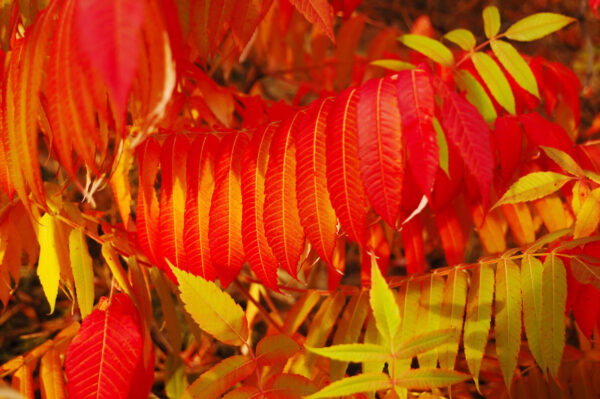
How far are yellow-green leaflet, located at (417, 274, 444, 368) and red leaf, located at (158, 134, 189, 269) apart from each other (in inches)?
18.4

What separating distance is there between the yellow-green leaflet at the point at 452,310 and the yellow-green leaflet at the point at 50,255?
739 millimetres

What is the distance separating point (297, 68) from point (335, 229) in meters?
1.48

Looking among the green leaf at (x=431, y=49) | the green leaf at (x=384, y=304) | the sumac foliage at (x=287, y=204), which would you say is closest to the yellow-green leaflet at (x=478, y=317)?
the sumac foliage at (x=287, y=204)

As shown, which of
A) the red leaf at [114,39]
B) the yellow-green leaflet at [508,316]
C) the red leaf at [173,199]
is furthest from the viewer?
the red leaf at [173,199]

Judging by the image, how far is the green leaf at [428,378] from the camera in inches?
32.7

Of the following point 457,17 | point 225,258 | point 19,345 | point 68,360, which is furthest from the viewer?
point 457,17

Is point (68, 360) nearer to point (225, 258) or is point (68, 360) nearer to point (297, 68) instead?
point (225, 258)

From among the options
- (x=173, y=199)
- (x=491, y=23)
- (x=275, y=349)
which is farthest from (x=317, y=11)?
(x=491, y=23)

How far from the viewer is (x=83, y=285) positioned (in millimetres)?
1124

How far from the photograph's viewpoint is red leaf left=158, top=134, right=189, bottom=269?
3.63ft

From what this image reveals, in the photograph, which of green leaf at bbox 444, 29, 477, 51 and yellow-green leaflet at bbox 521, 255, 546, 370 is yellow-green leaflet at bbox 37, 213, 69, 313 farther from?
green leaf at bbox 444, 29, 477, 51

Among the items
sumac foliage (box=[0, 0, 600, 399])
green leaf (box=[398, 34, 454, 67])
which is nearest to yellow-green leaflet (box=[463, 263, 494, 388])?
sumac foliage (box=[0, 0, 600, 399])

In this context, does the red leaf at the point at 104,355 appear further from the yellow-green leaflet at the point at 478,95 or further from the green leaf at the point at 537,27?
the green leaf at the point at 537,27

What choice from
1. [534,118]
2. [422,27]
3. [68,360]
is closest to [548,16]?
[534,118]
